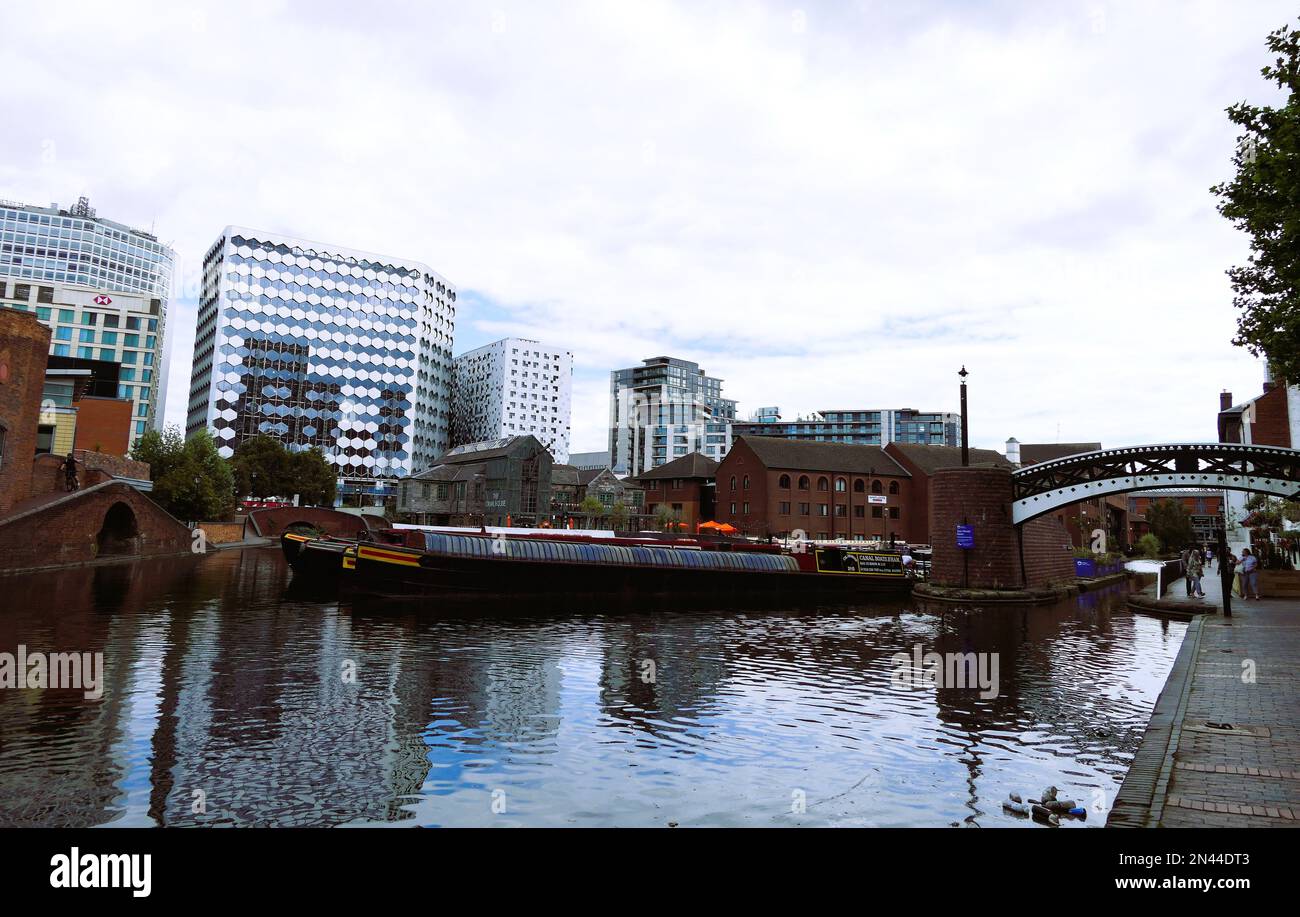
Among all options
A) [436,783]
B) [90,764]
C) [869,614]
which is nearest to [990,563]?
[869,614]

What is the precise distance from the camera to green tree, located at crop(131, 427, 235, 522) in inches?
2215

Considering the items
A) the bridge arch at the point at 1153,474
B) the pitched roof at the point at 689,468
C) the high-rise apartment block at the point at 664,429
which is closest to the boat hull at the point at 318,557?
the bridge arch at the point at 1153,474

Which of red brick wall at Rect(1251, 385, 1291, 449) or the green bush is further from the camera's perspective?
the green bush

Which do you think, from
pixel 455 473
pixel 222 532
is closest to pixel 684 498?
pixel 455 473

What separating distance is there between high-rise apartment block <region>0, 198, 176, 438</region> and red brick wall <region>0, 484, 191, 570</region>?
5508 centimetres

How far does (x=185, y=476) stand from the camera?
5653 centimetres

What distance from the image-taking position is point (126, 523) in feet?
151

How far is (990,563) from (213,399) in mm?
119061

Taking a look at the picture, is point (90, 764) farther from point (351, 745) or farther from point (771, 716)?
point (771, 716)

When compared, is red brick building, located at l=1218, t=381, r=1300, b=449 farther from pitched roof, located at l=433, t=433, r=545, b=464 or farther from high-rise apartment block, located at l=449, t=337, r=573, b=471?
high-rise apartment block, located at l=449, t=337, r=573, b=471

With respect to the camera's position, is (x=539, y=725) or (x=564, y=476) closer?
(x=539, y=725)

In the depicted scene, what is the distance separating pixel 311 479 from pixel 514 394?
3575 inches

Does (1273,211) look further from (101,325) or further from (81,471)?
(101,325)

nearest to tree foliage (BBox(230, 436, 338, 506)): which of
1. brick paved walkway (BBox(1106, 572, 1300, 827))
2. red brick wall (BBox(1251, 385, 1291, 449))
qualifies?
brick paved walkway (BBox(1106, 572, 1300, 827))
